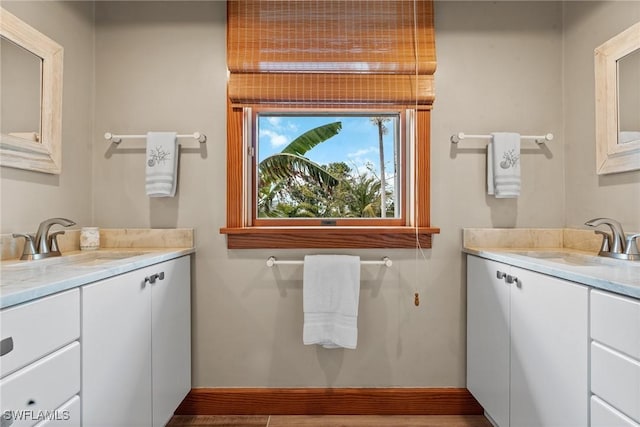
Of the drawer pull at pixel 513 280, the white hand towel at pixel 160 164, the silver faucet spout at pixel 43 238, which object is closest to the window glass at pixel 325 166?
the white hand towel at pixel 160 164

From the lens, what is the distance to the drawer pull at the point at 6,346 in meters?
0.70

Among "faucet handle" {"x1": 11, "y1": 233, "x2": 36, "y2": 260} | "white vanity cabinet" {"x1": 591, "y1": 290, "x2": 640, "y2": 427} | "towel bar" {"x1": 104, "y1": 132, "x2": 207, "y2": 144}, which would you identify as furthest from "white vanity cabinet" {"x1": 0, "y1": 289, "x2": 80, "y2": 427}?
"white vanity cabinet" {"x1": 591, "y1": 290, "x2": 640, "y2": 427}

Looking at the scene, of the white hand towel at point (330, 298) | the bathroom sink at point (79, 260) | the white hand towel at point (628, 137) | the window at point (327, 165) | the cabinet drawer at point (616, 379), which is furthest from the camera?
the window at point (327, 165)

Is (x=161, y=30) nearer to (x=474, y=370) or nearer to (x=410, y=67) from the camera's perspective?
(x=410, y=67)

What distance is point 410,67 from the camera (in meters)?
1.72

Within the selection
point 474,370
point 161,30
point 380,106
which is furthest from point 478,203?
point 161,30

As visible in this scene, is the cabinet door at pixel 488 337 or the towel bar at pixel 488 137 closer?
the cabinet door at pixel 488 337

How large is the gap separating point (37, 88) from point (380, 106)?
5.16ft

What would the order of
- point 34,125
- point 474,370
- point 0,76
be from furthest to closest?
point 474,370 → point 34,125 → point 0,76

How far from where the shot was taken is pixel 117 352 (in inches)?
44.1

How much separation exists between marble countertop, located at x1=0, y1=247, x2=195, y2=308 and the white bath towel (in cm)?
162

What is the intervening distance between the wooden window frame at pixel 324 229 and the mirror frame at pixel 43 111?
2.51 ft

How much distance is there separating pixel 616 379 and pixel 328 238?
1178 mm

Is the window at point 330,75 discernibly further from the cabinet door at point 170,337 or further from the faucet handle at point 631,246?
the faucet handle at point 631,246
